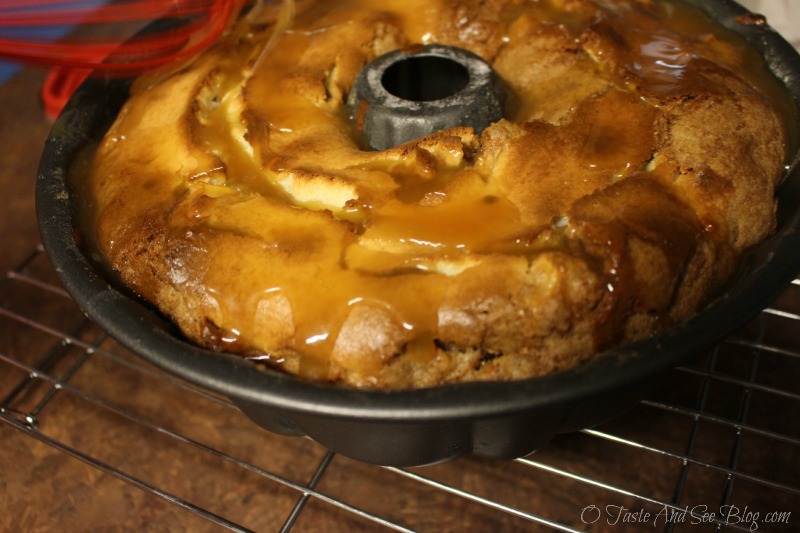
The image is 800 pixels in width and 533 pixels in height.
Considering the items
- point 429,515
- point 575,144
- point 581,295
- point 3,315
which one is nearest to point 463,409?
point 581,295

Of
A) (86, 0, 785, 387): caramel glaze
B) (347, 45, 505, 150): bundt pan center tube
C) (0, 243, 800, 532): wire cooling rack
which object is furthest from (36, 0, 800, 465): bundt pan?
(347, 45, 505, 150): bundt pan center tube

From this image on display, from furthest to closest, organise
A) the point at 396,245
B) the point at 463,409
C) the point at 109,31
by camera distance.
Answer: the point at 109,31, the point at 396,245, the point at 463,409

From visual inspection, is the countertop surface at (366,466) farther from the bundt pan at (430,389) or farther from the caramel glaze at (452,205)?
the caramel glaze at (452,205)

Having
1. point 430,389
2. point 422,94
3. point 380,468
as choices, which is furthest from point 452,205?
point 380,468

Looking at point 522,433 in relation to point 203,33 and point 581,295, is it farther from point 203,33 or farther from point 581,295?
point 203,33

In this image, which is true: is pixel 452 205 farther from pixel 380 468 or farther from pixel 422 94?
pixel 380 468

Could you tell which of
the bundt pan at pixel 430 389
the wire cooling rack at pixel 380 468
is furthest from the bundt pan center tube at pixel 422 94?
the wire cooling rack at pixel 380 468
